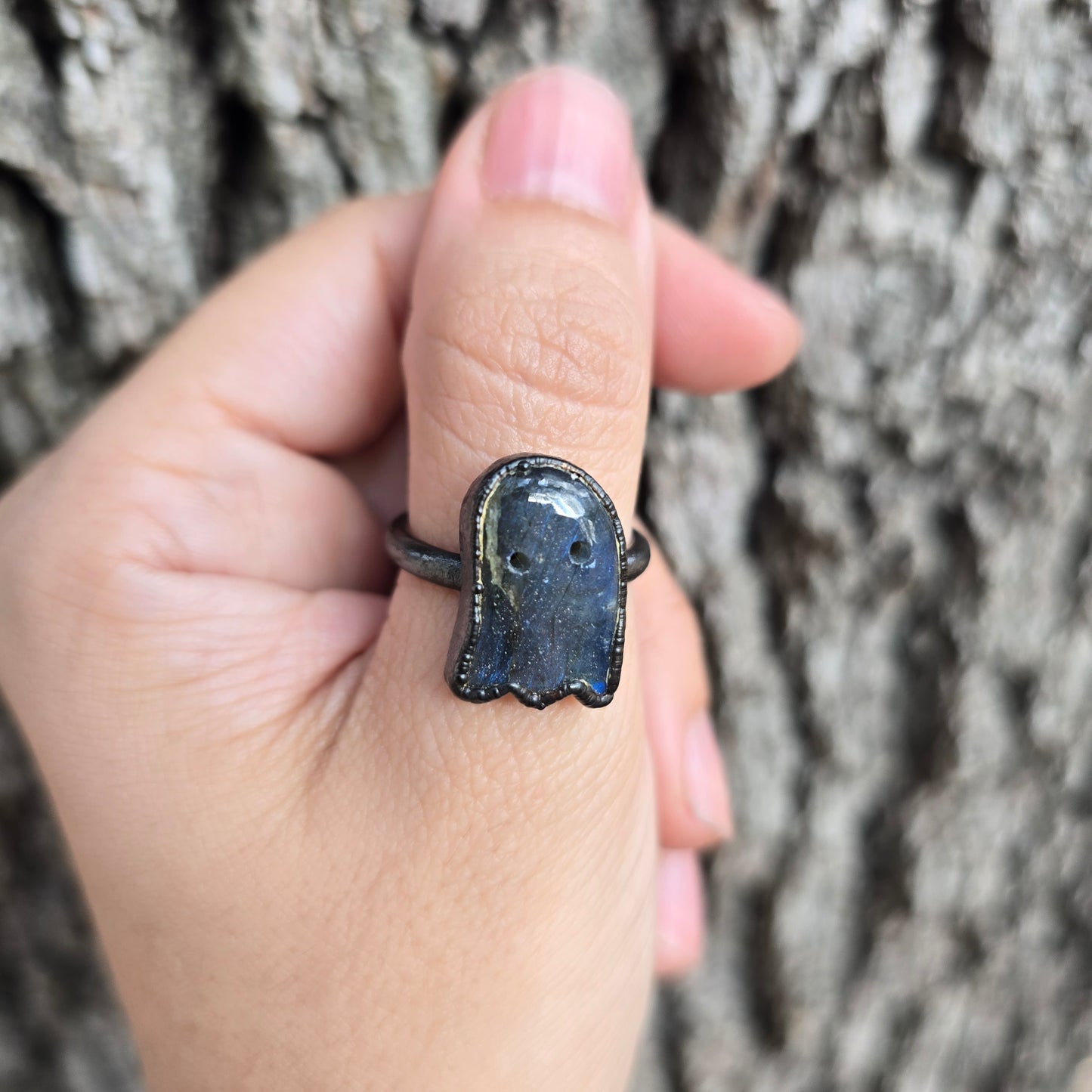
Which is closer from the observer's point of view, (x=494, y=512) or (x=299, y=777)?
(x=494, y=512)

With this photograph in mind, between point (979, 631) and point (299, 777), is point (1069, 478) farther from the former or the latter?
point (299, 777)

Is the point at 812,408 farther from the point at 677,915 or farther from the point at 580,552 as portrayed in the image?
the point at 677,915

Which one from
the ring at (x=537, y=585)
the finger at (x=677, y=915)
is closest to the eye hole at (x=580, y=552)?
the ring at (x=537, y=585)

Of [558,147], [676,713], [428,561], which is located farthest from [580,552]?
[676,713]

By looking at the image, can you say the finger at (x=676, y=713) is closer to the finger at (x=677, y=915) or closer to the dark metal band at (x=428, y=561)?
the finger at (x=677, y=915)

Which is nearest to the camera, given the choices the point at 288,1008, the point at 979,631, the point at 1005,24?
the point at 288,1008

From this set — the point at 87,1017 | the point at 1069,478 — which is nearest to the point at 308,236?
the point at 1069,478
